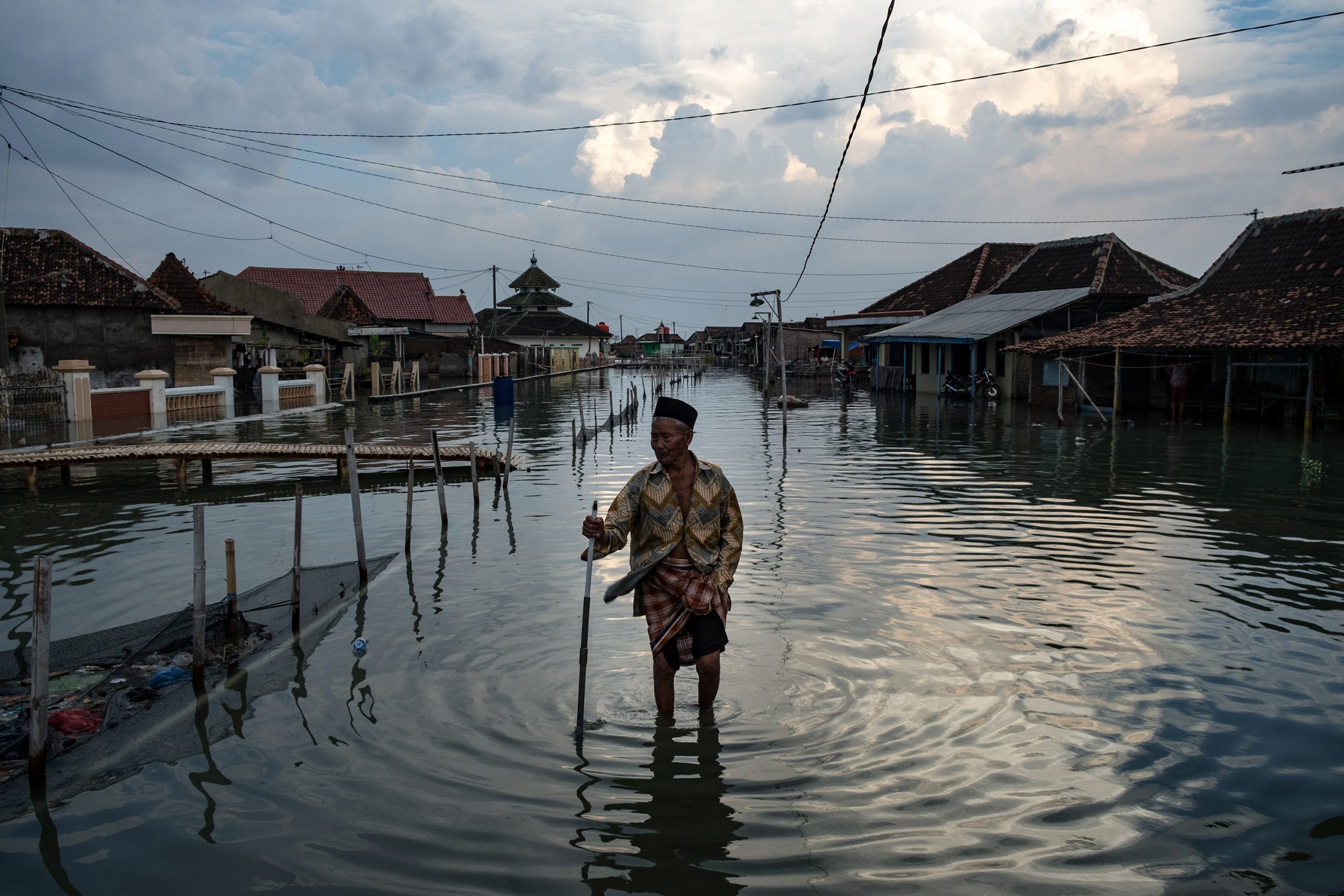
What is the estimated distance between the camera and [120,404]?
79.3ft

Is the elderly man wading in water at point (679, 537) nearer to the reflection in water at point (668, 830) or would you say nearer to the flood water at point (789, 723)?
the reflection in water at point (668, 830)

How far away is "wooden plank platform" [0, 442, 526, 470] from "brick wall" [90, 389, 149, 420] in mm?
6878

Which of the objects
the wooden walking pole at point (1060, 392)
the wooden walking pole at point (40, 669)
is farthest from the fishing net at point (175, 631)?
the wooden walking pole at point (1060, 392)

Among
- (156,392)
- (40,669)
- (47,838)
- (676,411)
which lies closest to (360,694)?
(40,669)

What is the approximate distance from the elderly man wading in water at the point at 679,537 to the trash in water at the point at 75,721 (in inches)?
123

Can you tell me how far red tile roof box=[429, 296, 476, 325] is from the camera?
2245 inches

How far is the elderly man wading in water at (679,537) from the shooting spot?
493 centimetres

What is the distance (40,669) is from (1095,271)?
32206 millimetres

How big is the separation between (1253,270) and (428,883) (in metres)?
27.8

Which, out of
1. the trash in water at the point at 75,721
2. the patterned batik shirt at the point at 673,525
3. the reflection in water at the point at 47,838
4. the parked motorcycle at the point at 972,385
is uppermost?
the parked motorcycle at the point at 972,385

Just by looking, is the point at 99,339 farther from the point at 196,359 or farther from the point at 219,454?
the point at 219,454

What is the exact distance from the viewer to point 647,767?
5113 mm

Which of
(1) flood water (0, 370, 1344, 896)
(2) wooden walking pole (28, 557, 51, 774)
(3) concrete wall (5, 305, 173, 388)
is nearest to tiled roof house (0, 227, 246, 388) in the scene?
(3) concrete wall (5, 305, 173, 388)

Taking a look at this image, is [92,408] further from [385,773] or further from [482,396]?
[385,773]
